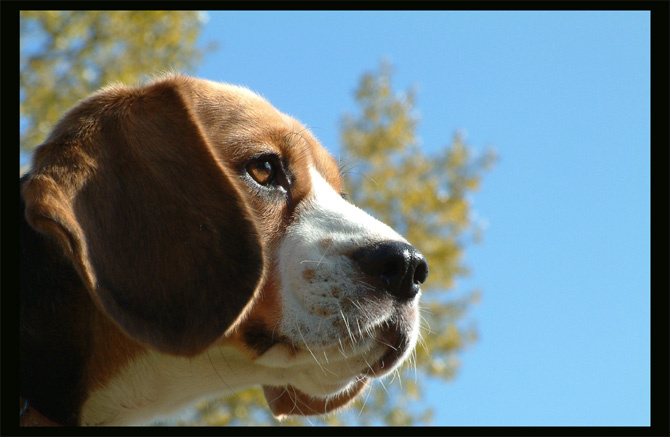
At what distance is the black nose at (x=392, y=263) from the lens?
272cm

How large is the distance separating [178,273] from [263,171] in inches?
26.5

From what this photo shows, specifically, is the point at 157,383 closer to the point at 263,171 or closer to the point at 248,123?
the point at 263,171

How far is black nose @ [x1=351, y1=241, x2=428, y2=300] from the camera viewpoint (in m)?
2.72

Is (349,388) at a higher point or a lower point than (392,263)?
lower

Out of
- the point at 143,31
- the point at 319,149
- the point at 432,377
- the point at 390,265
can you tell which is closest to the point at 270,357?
the point at 390,265

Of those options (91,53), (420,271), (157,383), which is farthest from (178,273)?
(91,53)

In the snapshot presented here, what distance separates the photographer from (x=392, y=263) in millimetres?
2738

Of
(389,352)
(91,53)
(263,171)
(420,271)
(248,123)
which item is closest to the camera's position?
(420,271)

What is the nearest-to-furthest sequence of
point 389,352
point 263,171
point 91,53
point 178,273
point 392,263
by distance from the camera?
point 178,273 → point 392,263 → point 389,352 → point 263,171 → point 91,53

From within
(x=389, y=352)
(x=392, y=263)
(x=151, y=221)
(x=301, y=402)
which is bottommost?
(x=301, y=402)

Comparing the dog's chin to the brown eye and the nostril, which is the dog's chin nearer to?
the nostril

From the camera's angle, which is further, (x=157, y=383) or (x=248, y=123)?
(x=248, y=123)

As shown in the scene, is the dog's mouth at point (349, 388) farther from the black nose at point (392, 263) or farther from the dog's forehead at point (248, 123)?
the dog's forehead at point (248, 123)

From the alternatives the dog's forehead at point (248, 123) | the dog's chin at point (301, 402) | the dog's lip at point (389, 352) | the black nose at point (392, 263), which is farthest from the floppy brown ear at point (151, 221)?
the dog's chin at point (301, 402)
